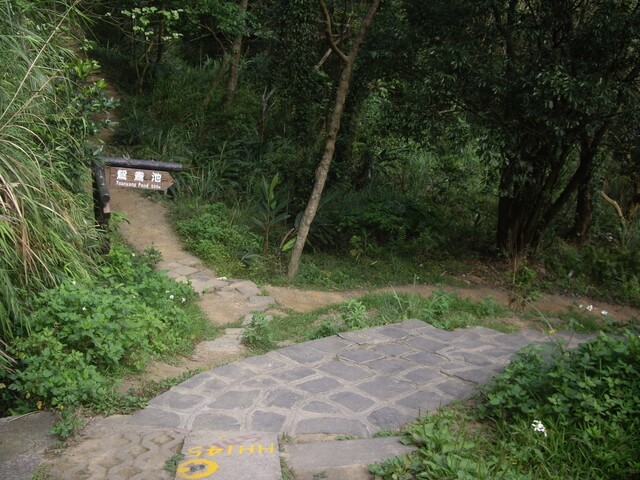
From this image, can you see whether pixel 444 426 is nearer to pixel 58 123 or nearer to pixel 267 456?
pixel 267 456

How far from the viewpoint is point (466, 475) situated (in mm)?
2598

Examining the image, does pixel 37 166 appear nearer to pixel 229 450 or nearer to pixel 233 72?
pixel 229 450

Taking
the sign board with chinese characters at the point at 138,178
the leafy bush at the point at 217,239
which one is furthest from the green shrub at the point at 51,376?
the leafy bush at the point at 217,239

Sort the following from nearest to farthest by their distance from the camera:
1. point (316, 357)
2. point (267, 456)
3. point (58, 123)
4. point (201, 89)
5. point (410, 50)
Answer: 1. point (267, 456)
2. point (316, 357)
3. point (58, 123)
4. point (410, 50)
5. point (201, 89)

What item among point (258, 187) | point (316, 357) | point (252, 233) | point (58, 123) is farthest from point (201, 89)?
point (316, 357)

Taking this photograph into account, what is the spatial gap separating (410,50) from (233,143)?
13.6 ft

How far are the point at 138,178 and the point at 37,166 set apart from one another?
3.40 feet

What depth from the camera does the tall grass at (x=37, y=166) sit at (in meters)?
4.14

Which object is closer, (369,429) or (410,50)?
(369,429)

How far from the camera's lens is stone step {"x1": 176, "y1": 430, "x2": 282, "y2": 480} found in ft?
9.03

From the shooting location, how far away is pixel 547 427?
10.0 ft

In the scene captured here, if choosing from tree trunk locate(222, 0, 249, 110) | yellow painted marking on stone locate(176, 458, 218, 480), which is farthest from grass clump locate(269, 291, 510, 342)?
tree trunk locate(222, 0, 249, 110)

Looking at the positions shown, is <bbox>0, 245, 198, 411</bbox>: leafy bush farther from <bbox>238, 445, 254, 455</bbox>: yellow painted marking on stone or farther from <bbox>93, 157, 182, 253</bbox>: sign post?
<bbox>238, 445, 254, 455</bbox>: yellow painted marking on stone

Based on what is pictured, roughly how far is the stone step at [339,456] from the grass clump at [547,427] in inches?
3.2
